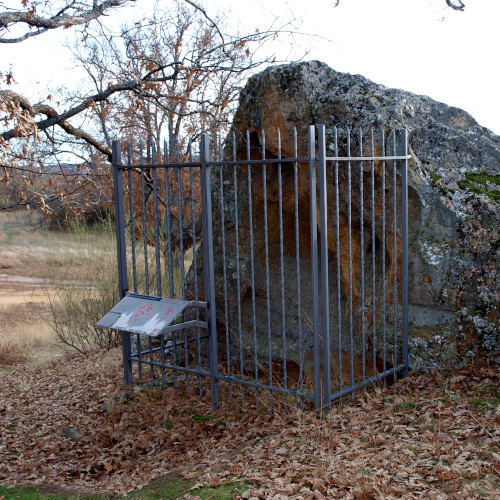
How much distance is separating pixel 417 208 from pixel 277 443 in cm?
244

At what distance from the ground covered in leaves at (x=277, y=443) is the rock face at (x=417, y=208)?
52cm

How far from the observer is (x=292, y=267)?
241 inches

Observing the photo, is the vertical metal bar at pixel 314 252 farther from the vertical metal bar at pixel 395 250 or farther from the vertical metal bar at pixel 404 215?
the vertical metal bar at pixel 404 215

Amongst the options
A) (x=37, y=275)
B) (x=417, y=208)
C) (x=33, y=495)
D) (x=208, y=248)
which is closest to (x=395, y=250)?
(x=417, y=208)

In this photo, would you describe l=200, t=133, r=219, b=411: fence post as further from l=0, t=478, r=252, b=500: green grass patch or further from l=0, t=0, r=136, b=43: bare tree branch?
l=0, t=0, r=136, b=43: bare tree branch

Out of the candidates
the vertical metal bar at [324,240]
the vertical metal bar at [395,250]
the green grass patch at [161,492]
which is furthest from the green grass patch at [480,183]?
the green grass patch at [161,492]

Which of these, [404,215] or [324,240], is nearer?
[324,240]

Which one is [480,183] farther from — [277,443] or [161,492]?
[161,492]

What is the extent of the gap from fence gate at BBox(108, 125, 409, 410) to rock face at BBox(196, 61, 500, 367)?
0.03 metres

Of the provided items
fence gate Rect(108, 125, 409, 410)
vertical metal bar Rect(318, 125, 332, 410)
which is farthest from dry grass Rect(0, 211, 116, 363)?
vertical metal bar Rect(318, 125, 332, 410)

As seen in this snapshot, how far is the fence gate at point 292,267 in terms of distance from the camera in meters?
4.75

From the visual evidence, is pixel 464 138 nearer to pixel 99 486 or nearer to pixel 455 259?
pixel 455 259

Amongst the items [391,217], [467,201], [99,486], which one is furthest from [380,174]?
[99,486]

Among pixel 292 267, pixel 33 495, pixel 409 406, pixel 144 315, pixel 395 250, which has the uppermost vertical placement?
pixel 395 250
